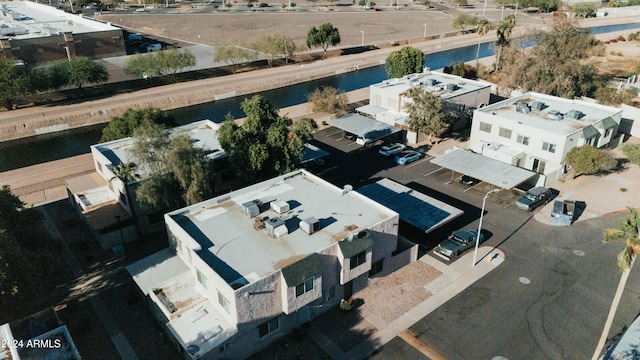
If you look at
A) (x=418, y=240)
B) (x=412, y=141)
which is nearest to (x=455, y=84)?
(x=412, y=141)

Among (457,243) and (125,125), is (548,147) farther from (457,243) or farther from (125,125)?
(125,125)

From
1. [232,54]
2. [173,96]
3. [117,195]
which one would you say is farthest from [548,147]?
[232,54]

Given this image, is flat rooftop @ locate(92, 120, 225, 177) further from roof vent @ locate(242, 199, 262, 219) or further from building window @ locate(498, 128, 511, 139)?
building window @ locate(498, 128, 511, 139)

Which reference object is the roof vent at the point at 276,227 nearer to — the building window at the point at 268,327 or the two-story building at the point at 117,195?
the building window at the point at 268,327

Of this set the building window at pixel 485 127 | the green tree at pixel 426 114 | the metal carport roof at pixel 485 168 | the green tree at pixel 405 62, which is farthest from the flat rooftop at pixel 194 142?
the green tree at pixel 405 62

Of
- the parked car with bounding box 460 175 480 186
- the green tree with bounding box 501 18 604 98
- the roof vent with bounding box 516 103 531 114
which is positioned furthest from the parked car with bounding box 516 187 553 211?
the green tree with bounding box 501 18 604 98

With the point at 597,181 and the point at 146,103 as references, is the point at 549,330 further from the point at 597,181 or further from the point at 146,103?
the point at 146,103
